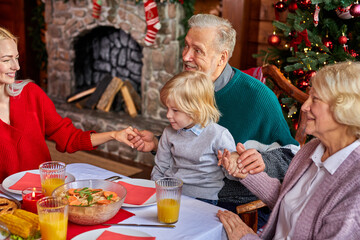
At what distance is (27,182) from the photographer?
1.64 m

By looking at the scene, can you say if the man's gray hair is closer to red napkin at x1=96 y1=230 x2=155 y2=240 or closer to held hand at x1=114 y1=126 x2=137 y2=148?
held hand at x1=114 y1=126 x2=137 y2=148

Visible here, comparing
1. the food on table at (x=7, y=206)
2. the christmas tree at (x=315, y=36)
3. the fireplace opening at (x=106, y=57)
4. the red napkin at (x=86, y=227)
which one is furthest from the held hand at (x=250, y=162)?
the fireplace opening at (x=106, y=57)

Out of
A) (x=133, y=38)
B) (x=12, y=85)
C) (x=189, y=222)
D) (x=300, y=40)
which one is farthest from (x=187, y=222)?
(x=133, y=38)

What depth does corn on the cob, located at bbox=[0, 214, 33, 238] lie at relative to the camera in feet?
4.02

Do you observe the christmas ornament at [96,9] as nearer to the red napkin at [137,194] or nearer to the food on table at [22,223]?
the red napkin at [137,194]

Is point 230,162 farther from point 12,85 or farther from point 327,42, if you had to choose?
point 327,42

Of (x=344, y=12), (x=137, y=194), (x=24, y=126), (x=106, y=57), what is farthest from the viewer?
(x=106, y=57)

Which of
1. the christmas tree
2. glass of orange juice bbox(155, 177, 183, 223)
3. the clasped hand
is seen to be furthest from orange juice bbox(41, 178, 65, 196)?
the christmas tree

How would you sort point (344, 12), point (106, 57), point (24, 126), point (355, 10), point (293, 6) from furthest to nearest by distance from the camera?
point (106, 57) < point (293, 6) < point (344, 12) < point (355, 10) < point (24, 126)

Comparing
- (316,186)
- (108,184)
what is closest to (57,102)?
(108,184)

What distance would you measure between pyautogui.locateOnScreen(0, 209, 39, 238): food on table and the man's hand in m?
0.75

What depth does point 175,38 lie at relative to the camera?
407 centimetres

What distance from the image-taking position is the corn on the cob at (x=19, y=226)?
1.23 meters

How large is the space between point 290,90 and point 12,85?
135 cm
